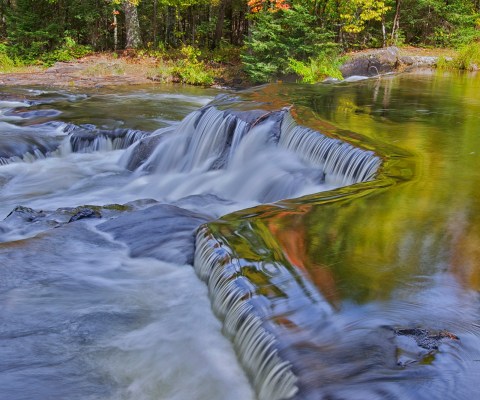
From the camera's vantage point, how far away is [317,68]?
1644 centimetres

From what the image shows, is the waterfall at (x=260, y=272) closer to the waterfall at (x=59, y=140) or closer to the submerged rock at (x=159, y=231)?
the submerged rock at (x=159, y=231)

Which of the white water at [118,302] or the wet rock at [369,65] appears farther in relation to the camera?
the wet rock at [369,65]

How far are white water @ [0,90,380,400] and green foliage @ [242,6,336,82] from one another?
10.5 metres

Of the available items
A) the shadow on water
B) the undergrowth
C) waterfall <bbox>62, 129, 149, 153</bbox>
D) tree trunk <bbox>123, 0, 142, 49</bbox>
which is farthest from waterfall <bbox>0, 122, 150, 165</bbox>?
the undergrowth

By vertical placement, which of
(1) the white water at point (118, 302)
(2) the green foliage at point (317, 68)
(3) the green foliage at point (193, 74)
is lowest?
(1) the white water at point (118, 302)

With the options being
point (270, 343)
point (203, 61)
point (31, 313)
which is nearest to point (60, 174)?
point (31, 313)

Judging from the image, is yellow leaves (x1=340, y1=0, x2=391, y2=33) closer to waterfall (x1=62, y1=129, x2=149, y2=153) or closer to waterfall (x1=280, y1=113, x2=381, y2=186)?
waterfall (x1=62, y1=129, x2=149, y2=153)

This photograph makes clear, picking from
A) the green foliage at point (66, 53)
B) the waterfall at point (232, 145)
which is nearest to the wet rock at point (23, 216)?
the waterfall at point (232, 145)

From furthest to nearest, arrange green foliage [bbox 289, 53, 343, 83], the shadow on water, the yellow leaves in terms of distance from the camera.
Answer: the yellow leaves < green foliage [bbox 289, 53, 343, 83] < the shadow on water

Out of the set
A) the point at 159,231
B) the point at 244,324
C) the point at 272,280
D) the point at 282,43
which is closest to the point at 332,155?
the point at 159,231

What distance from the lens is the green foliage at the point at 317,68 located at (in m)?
16.0

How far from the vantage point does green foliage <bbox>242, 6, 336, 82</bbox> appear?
56.5ft

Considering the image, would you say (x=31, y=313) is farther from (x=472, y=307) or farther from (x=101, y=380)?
(x=472, y=307)

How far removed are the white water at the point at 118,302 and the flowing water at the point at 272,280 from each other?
1 cm
